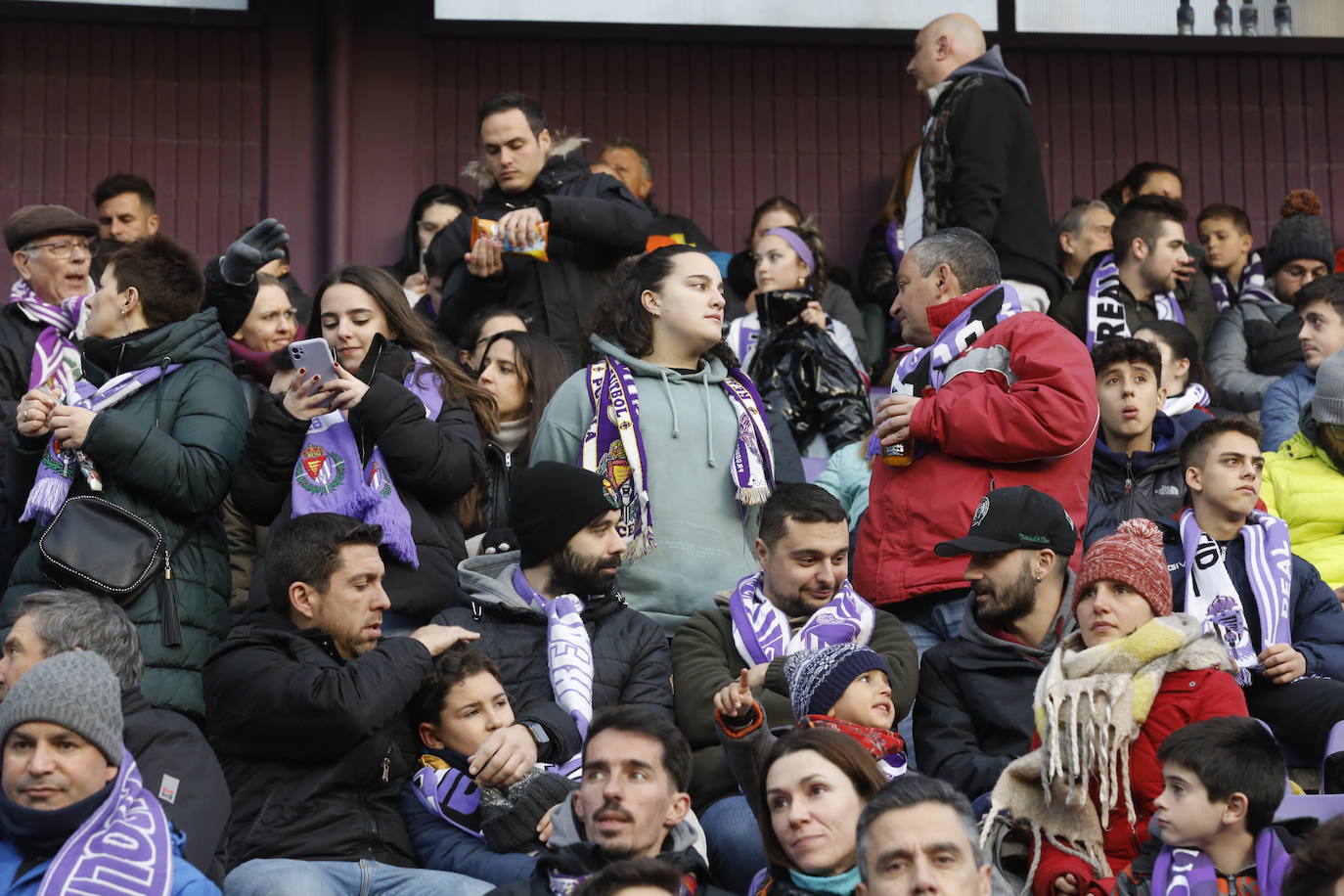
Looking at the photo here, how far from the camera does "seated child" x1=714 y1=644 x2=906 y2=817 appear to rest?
20.3ft

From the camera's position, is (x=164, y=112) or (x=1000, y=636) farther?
(x=164, y=112)

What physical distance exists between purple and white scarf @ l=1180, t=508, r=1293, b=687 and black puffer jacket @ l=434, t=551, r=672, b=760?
75.3 inches

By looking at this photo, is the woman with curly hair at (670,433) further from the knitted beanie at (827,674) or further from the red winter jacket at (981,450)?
the knitted beanie at (827,674)

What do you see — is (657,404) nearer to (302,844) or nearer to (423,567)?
(423,567)

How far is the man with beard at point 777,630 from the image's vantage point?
6734mm

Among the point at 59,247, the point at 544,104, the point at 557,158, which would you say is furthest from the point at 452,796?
the point at 544,104

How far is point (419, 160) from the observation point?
1279 cm

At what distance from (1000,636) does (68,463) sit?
3259mm

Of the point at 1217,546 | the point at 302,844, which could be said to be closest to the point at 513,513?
the point at 302,844

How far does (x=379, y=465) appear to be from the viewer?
7.34m

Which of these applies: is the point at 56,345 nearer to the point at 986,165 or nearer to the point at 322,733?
the point at 322,733

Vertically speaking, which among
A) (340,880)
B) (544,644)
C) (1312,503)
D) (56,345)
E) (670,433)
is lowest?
(340,880)

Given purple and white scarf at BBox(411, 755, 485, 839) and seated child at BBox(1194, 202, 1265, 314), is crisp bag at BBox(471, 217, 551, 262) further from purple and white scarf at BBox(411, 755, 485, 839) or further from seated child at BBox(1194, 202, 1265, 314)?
seated child at BBox(1194, 202, 1265, 314)

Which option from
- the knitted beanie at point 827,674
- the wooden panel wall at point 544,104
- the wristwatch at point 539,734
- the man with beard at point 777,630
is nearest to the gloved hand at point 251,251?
the man with beard at point 777,630
